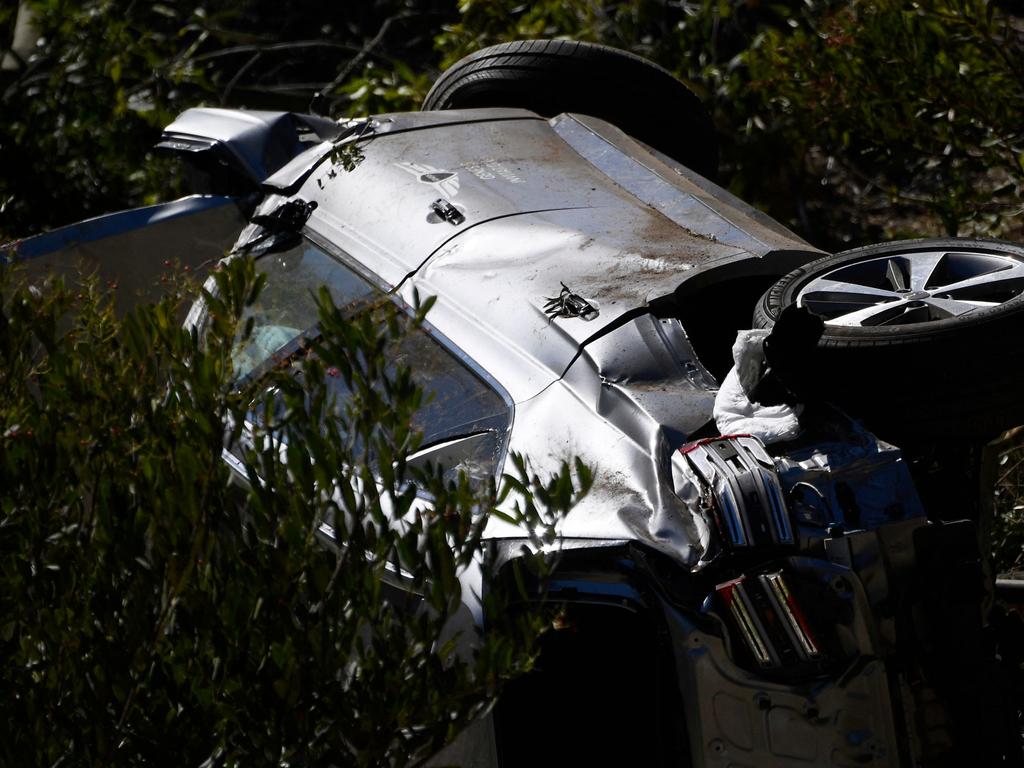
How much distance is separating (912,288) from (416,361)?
120 centimetres

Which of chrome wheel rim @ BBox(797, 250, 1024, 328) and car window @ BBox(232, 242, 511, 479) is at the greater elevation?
chrome wheel rim @ BBox(797, 250, 1024, 328)

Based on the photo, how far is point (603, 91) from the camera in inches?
182

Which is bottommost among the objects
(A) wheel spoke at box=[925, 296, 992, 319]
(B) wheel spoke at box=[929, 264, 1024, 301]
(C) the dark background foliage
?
(C) the dark background foliage

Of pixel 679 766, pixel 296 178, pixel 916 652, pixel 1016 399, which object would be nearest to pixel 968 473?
pixel 1016 399

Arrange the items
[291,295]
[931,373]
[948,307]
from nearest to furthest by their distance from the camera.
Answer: [931,373] < [948,307] < [291,295]

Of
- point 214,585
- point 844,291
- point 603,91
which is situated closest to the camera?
point 214,585

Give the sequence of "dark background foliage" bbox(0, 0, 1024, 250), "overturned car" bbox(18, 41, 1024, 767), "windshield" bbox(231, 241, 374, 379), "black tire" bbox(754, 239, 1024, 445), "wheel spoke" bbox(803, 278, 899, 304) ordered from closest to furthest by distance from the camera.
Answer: "overturned car" bbox(18, 41, 1024, 767) < "black tire" bbox(754, 239, 1024, 445) < "wheel spoke" bbox(803, 278, 899, 304) < "windshield" bbox(231, 241, 374, 379) < "dark background foliage" bbox(0, 0, 1024, 250)

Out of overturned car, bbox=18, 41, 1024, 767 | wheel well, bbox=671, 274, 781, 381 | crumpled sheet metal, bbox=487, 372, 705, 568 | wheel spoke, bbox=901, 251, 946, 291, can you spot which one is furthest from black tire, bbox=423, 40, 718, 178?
crumpled sheet metal, bbox=487, 372, 705, 568

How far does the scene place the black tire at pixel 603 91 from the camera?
182 inches

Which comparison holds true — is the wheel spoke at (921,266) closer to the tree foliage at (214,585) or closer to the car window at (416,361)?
the car window at (416,361)

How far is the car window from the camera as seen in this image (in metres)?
2.91

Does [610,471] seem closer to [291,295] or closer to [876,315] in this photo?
[876,315]

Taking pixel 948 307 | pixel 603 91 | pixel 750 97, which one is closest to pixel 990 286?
pixel 948 307

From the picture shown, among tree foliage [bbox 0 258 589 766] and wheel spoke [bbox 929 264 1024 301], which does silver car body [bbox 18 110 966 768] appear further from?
tree foliage [bbox 0 258 589 766]
